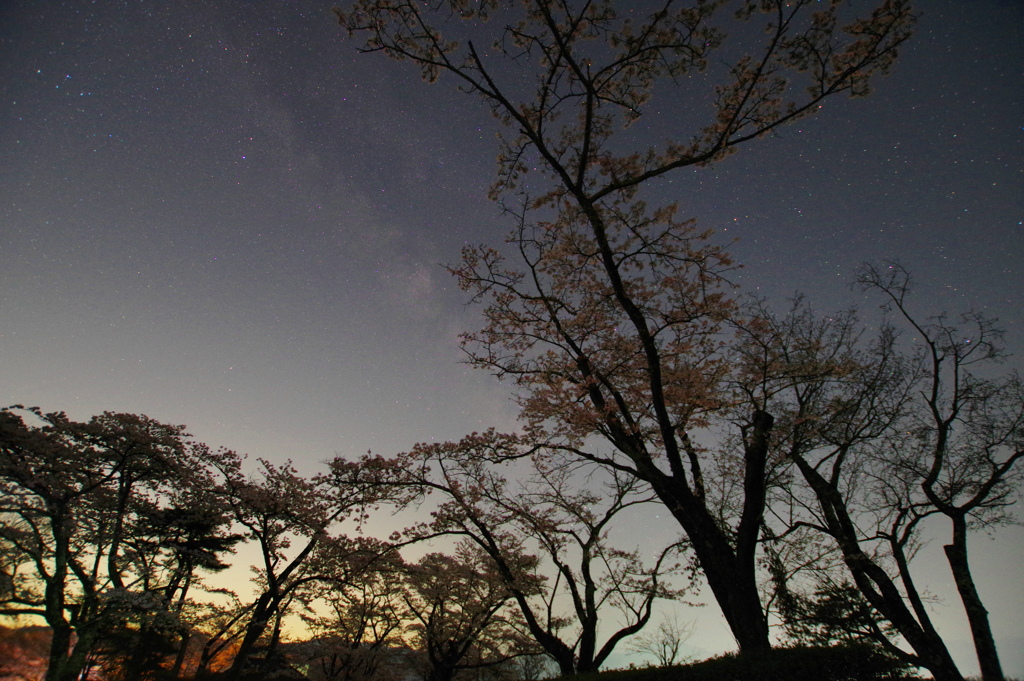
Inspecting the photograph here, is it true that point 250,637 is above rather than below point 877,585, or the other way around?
below

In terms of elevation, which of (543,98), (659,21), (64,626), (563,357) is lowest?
(64,626)

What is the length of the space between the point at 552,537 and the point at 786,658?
32.9ft

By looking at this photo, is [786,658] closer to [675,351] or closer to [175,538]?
[675,351]

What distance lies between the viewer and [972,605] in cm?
1047

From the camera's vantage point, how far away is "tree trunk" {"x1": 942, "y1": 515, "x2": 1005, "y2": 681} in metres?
9.73

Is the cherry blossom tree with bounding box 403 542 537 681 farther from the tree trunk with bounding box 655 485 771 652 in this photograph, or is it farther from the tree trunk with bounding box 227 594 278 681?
the tree trunk with bounding box 655 485 771 652

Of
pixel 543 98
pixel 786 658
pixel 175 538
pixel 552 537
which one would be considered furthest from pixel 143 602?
pixel 543 98

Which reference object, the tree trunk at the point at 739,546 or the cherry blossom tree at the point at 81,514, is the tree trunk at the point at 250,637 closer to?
the cherry blossom tree at the point at 81,514

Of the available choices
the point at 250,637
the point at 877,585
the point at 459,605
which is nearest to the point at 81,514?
the point at 250,637

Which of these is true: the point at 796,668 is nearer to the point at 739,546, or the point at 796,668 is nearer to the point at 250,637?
the point at 739,546

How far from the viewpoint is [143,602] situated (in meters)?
15.8

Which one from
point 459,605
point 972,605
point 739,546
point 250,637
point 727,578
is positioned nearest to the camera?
point 727,578

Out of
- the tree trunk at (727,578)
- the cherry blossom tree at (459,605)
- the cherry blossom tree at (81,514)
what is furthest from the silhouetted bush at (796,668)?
the cherry blossom tree at (81,514)

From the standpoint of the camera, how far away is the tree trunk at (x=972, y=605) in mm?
9727
